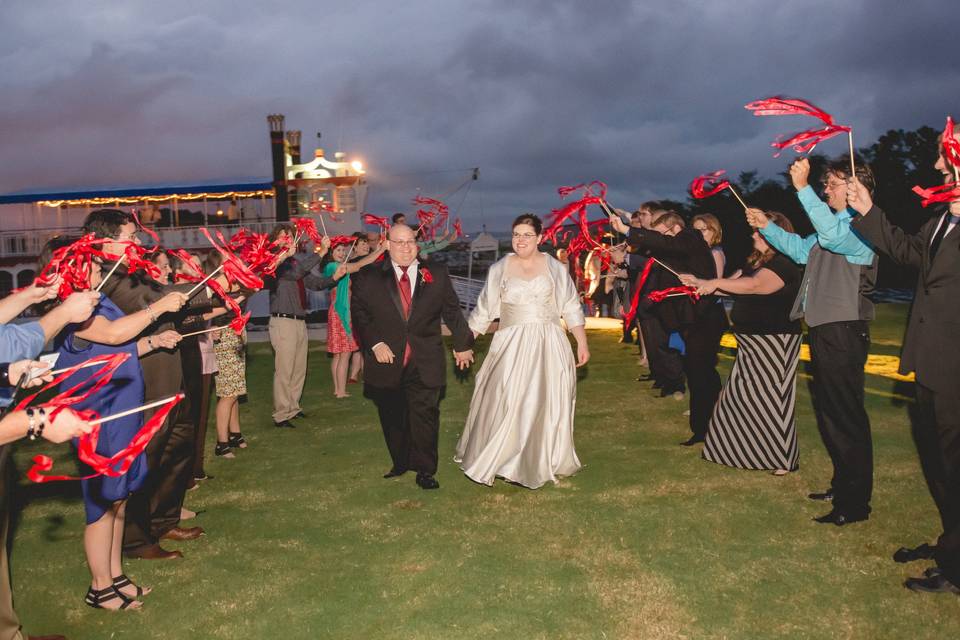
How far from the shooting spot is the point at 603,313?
22.2 m

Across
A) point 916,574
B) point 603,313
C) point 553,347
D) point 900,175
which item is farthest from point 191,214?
point 900,175

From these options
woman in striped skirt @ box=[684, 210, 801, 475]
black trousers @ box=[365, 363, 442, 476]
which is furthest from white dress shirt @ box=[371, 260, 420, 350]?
woman in striped skirt @ box=[684, 210, 801, 475]

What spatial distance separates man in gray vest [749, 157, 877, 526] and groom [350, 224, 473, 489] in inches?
103

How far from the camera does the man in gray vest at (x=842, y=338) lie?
4.59 m

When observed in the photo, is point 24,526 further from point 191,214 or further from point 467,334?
point 191,214

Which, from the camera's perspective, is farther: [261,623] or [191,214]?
[191,214]

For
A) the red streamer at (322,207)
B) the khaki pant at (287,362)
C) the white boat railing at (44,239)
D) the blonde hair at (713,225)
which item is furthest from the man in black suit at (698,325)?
the white boat railing at (44,239)

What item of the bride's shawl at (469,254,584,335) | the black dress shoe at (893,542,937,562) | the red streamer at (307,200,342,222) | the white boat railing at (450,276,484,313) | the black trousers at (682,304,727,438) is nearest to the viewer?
the black dress shoe at (893,542,937,562)

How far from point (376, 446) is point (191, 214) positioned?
30.9 metres

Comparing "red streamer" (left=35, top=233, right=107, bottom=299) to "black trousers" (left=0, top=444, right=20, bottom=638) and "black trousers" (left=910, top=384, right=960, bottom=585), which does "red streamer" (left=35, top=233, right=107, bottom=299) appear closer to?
"black trousers" (left=0, top=444, right=20, bottom=638)

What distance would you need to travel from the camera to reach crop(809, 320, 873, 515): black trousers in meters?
4.75

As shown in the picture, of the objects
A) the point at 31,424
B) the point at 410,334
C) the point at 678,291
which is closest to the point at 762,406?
the point at 678,291

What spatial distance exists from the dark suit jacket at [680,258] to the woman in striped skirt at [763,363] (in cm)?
38

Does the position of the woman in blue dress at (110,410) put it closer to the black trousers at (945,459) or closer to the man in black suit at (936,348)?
the man in black suit at (936,348)
